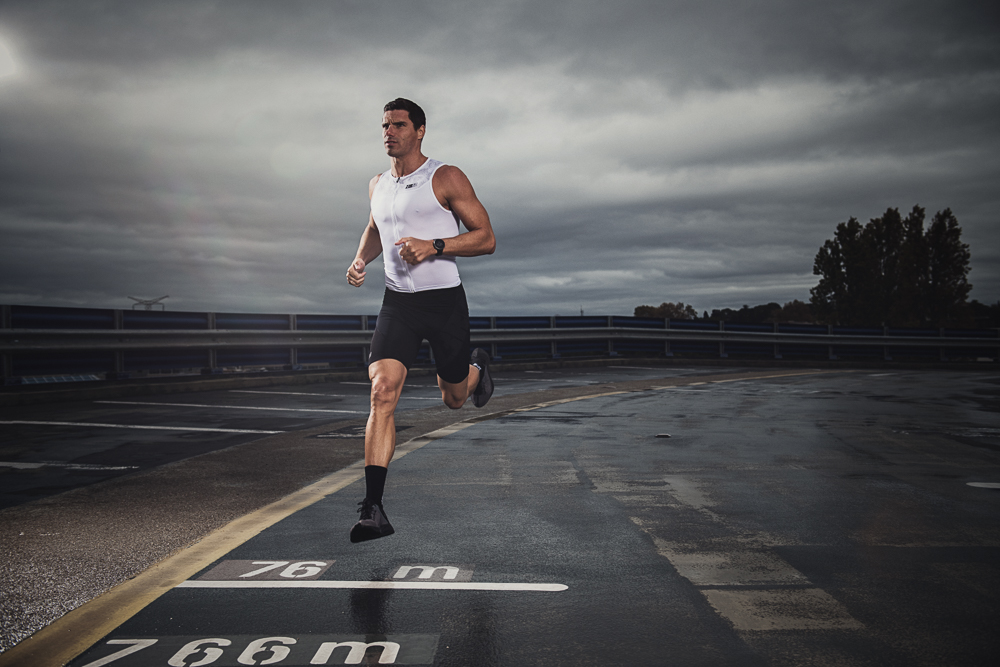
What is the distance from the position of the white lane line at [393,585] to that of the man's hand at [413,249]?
1822mm

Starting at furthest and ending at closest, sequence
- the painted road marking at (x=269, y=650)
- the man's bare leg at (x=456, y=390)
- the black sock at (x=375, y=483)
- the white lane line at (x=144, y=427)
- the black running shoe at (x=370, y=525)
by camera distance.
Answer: the white lane line at (x=144, y=427) < the man's bare leg at (x=456, y=390) < the black sock at (x=375, y=483) < the black running shoe at (x=370, y=525) < the painted road marking at (x=269, y=650)

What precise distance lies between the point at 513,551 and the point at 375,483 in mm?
905

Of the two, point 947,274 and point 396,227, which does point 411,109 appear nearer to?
point 396,227

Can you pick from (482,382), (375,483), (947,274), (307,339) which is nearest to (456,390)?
(482,382)

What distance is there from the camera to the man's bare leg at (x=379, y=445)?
13.2 feet

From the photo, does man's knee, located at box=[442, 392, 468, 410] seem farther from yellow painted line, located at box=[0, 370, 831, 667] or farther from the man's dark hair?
the man's dark hair

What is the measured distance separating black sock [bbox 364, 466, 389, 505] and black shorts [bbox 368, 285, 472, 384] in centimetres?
71

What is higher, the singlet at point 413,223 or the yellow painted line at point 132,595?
the singlet at point 413,223

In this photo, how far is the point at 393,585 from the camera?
3.32 m

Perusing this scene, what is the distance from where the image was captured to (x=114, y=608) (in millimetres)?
3070

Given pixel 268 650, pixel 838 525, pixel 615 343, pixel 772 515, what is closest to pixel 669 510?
pixel 772 515

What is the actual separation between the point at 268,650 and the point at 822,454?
5.84 meters

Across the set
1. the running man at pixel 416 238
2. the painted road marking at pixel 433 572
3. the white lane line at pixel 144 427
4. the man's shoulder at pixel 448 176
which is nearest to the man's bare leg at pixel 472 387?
the running man at pixel 416 238

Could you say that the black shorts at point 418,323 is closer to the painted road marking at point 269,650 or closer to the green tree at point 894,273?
the painted road marking at point 269,650
